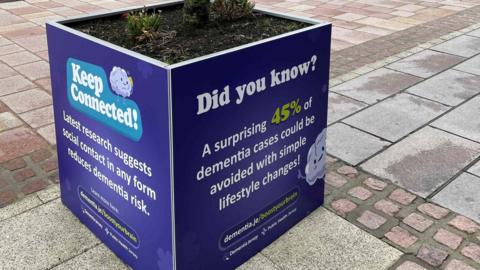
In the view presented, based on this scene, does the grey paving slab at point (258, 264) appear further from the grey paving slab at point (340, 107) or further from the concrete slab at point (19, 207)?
the grey paving slab at point (340, 107)

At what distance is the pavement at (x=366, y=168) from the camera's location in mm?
3035

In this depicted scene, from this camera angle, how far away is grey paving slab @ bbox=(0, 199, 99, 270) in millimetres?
2945

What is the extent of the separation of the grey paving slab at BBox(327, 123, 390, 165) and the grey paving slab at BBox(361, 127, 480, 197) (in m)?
0.09

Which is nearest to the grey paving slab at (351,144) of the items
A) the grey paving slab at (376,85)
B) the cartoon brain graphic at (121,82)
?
the grey paving slab at (376,85)

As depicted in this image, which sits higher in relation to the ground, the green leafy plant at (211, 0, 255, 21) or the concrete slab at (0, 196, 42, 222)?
the green leafy plant at (211, 0, 255, 21)

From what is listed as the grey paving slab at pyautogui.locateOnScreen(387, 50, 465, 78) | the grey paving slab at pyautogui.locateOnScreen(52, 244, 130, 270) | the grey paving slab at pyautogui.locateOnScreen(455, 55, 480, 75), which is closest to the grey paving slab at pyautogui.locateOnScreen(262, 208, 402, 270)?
the grey paving slab at pyautogui.locateOnScreen(52, 244, 130, 270)

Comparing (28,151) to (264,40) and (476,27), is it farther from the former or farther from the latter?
(476,27)

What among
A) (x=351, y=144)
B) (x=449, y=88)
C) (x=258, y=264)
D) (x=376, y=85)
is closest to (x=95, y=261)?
(x=258, y=264)

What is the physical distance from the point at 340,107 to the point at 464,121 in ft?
3.90

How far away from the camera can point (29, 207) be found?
343 cm

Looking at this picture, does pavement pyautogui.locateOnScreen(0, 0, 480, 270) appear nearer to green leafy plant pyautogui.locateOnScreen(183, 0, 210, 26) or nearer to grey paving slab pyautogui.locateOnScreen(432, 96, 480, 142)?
grey paving slab pyautogui.locateOnScreen(432, 96, 480, 142)

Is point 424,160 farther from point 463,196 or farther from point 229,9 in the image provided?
point 229,9

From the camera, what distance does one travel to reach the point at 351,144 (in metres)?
4.40

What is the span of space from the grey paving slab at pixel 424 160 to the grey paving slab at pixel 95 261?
208 cm
